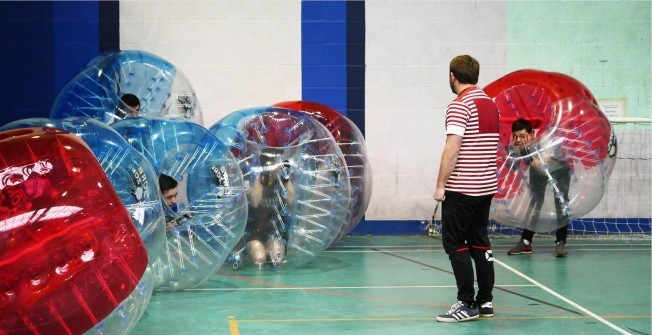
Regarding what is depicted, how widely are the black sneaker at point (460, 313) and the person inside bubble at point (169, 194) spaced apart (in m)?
1.88

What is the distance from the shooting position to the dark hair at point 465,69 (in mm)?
6336

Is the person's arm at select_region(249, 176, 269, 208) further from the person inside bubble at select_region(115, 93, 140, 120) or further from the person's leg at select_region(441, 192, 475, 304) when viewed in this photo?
the person's leg at select_region(441, 192, 475, 304)

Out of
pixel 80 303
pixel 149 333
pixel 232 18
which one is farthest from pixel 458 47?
pixel 80 303

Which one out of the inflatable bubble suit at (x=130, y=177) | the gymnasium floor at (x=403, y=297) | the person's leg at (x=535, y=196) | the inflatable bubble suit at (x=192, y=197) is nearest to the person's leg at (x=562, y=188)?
the person's leg at (x=535, y=196)

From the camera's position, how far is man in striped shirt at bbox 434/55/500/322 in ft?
20.4

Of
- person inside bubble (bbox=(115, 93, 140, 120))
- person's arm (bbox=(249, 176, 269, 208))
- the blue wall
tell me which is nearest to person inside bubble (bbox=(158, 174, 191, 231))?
person's arm (bbox=(249, 176, 269, 208))

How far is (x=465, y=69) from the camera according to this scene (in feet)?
20.8

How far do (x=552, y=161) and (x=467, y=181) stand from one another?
94.7 inches

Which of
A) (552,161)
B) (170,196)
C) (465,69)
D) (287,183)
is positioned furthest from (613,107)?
(170,196)

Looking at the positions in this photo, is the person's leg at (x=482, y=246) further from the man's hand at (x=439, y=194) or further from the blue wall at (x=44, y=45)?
the blue wall at (x=44, y=45)

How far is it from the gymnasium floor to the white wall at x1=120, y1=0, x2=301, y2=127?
7.16ft

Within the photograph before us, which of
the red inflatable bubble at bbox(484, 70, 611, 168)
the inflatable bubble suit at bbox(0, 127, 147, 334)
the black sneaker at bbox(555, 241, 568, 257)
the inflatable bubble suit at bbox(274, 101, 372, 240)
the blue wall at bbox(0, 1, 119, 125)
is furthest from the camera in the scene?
the blue wall at bbox(0, 1, 119, 125)

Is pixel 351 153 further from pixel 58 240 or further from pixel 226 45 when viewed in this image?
pixel 58 240

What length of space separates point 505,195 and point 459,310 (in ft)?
7.53
